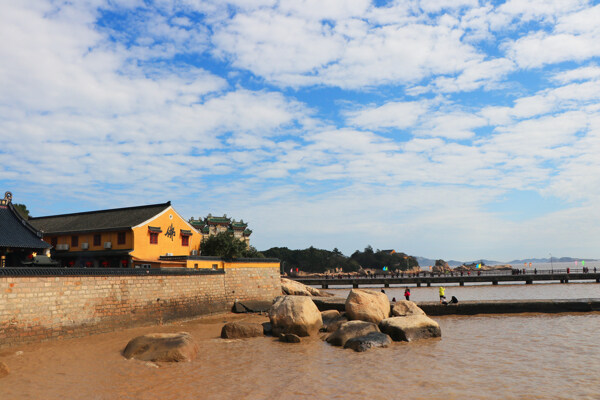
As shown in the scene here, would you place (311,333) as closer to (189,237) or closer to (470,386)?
(470,386)

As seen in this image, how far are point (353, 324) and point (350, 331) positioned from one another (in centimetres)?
60

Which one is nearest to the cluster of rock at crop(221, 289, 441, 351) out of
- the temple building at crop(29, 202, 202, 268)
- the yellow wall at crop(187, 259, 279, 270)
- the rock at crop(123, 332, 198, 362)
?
the rock at crop(123, 332, 198, 362)

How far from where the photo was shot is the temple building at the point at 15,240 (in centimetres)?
2436

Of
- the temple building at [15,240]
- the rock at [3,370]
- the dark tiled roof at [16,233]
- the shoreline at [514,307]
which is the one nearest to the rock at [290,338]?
the rock at [3,370]

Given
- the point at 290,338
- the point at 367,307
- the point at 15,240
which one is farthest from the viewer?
the point at 15,240

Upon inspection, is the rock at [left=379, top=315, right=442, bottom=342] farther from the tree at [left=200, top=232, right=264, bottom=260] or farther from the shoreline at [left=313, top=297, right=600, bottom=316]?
the tree at [left=200, top=232, right=264, bottom=260]

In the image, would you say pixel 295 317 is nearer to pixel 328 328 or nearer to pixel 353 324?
pixel 328 328

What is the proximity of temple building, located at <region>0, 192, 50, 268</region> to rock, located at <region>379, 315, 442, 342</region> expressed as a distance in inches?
784

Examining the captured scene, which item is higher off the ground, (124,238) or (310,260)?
(124,238)

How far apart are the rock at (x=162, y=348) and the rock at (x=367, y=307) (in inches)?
317

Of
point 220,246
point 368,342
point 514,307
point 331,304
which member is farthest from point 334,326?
point 220,246

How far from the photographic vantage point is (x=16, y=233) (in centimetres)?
2534

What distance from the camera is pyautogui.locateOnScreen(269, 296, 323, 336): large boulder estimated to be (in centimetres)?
1962

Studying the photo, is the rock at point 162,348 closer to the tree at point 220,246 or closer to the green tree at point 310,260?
the tree at point 220,246
